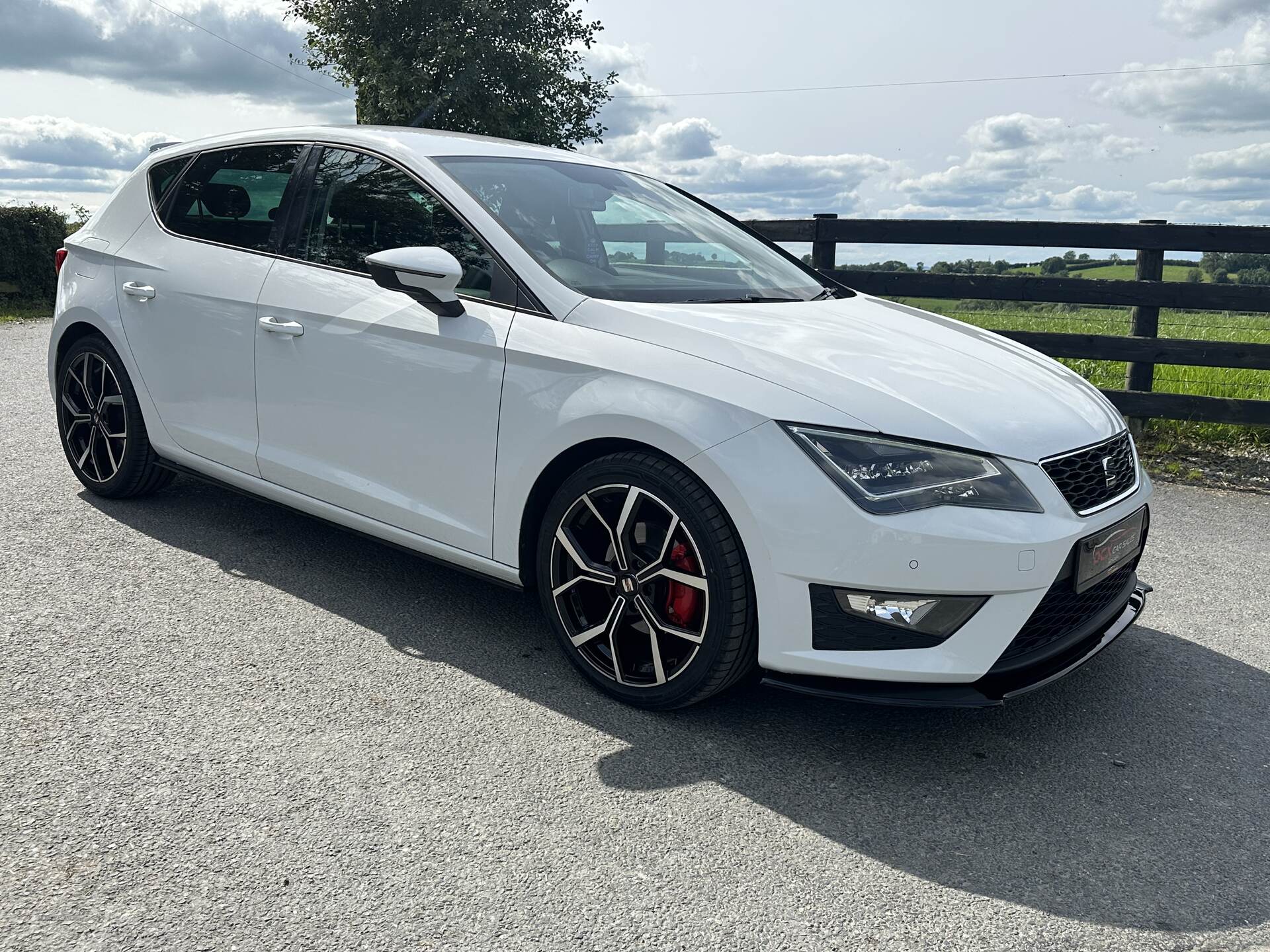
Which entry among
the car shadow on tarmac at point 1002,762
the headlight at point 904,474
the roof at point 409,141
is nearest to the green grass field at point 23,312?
the roof at point 409,141

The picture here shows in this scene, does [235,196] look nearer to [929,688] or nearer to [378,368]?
[378,368]

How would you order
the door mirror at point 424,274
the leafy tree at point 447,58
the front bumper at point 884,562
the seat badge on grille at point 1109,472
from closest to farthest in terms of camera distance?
the front bumper at point 884,562 < the seat badge on grille at point 1109,472 < the door mirror at point 424,274 < the leafy tree at point 447,58

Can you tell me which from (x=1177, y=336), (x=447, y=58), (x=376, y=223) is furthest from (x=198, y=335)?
(x=447, y=58)

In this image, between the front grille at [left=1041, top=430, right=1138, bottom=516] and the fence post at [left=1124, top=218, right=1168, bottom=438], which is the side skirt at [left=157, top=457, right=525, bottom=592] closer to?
the front grille at [left=1041, top=430, right=1138, bottom=516]

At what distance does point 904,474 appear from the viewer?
2.83 metres

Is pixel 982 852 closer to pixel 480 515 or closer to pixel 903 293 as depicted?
pixel 480 515

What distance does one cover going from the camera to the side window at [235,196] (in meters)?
4.25

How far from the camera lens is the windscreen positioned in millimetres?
3580

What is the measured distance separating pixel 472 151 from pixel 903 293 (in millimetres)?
4740

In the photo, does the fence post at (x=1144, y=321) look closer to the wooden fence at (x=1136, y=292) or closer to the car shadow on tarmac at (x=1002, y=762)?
the wooden fence at (x=1136, y=292)

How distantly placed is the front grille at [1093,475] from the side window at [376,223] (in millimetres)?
1727

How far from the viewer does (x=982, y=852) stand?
2.64 meters

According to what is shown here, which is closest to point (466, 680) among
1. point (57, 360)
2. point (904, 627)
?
point (904, 627)

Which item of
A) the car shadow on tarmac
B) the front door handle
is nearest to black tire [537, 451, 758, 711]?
the car shadow on tarmac
